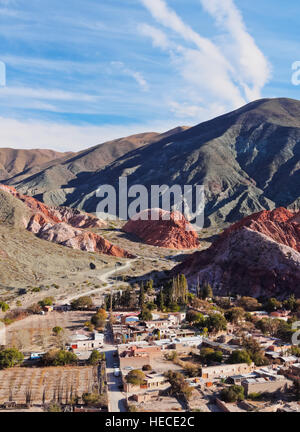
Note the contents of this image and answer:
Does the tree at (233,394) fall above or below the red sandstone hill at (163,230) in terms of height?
below

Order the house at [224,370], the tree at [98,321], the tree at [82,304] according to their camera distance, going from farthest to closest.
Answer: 1. the tree at [82,304]
2. the tree at [98,321]
3. the house at [224,370]

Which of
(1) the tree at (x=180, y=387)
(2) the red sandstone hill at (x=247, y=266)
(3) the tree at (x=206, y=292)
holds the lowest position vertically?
(1) the tree at (x=180, y=387)

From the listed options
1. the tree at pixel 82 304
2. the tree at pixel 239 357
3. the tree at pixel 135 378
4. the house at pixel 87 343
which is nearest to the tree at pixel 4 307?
the tree at pixel 82 304

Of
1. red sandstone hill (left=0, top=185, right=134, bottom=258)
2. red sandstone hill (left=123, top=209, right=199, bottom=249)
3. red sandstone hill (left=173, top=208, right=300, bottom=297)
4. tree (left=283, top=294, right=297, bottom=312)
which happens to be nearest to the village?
tree (left=283, top=294, right=297, bottom=312)

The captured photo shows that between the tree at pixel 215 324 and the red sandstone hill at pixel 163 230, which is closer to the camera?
the tree at pixel 215 324

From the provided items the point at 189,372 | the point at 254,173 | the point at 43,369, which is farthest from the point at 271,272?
the point at 254,173

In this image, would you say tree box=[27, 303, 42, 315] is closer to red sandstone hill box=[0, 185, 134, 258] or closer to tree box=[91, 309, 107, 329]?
tree box=[91, 309, 107, 329]

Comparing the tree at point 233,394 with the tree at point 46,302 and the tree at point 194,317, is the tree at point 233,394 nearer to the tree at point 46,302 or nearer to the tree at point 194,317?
the tree at point 194,317
